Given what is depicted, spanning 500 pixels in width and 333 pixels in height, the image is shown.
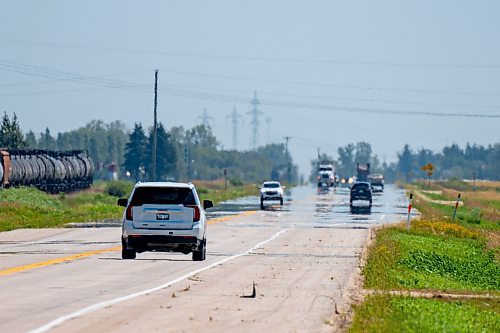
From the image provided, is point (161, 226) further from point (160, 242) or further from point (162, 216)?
point (160, 242)

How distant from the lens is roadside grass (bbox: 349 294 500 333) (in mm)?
17734

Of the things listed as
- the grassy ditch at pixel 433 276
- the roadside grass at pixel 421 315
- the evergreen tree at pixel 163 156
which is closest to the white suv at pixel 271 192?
the grassy ditch at pixel 433 276

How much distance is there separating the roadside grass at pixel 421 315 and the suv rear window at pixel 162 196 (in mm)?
9391

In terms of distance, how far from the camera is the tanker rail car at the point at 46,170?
8002 centimetres

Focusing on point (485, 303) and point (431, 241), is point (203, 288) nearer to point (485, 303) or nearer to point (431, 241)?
point (485, 303)

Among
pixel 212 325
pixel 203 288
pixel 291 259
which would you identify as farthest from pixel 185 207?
pixel 212 325

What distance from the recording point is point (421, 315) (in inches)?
759

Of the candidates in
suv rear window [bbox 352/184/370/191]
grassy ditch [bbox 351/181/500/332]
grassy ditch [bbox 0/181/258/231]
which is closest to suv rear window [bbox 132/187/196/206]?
grassy ditch [bbox 351/181/500/332]

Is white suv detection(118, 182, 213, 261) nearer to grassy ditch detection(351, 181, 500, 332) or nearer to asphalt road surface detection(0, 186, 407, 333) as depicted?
asphalt road surface detection(0, 186, 407, 333)

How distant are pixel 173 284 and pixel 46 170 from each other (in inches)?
2602

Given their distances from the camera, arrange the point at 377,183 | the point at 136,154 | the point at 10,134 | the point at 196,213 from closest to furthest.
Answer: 1. the point at 196,213
2. the point at 10,134
3. the point at 377,183
4. the point at 136,154

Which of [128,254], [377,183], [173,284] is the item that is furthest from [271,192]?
[377,183]

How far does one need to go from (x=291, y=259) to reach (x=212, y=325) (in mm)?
16536

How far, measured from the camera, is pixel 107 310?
60.8ft
